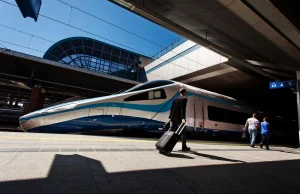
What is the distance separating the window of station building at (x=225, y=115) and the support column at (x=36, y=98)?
1757 cm

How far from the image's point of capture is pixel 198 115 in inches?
354

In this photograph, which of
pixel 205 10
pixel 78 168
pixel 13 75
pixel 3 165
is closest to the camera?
pixel 3 165

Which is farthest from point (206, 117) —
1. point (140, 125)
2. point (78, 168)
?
point (78, 168)

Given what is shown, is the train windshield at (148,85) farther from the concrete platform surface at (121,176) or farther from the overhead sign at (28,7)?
the concrete platform surface at (121,176)

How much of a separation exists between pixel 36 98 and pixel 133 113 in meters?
15.8

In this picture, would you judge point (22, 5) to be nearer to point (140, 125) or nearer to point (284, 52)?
point (140, 125)

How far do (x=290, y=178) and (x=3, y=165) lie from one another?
421 centimetres

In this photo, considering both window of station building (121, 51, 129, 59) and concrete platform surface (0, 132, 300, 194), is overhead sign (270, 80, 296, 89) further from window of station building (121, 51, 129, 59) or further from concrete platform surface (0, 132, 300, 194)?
window of station building (121, 51, 129, 59)

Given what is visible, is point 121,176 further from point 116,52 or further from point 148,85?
point 116,52

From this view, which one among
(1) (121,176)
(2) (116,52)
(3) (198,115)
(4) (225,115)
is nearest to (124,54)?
(2) (116,52)

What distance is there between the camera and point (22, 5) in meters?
4.67

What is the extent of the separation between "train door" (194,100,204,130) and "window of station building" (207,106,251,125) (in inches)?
23.7

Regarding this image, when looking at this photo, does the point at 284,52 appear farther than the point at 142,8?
Yes

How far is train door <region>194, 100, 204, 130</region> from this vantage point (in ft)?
29.0
